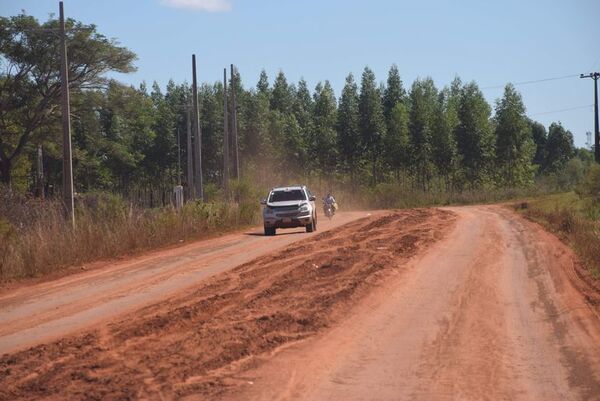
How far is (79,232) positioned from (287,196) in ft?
38.3

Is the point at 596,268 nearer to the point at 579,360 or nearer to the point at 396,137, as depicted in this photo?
the point at 579,360

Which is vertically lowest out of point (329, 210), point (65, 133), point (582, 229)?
point (582, 229)

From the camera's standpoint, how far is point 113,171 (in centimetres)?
7838

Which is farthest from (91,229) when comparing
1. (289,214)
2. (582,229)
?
(582,229)

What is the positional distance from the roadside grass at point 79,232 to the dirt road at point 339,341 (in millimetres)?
3776

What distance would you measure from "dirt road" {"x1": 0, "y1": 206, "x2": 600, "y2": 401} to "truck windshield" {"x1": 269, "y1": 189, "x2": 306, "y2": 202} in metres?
14.2

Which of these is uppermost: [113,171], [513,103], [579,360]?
[513,103]

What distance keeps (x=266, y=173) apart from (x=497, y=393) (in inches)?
2785

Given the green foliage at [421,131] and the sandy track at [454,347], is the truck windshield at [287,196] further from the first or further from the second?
the green foliage at [421,131]

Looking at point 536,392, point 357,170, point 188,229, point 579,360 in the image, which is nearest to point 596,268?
point 579,360

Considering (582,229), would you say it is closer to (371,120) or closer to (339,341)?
(339,341)

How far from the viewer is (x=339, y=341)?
30.0 ft

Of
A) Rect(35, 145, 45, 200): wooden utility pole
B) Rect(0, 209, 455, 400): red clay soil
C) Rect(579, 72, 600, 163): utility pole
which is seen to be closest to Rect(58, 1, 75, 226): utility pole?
Rect(35, 145, 45, 200): wooden utility pole

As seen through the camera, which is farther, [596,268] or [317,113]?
[317,113]
